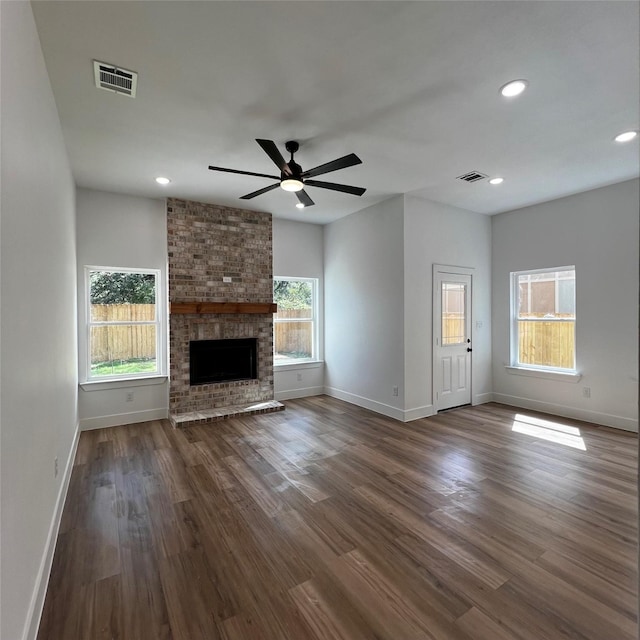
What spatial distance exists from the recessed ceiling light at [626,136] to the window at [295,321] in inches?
170

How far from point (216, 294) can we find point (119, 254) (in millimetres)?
1350

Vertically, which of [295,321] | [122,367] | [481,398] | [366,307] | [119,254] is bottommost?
[481,398]

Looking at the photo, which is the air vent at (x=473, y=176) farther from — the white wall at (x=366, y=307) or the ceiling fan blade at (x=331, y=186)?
the ceiling fan blade at (x=331, y=186)

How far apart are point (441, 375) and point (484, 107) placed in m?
3.49

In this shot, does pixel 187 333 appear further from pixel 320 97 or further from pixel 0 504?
pixel 0 504

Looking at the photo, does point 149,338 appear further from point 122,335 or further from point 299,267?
point 299,267

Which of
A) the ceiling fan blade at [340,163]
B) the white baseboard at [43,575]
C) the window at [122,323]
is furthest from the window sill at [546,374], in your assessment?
the white baseboard at [43,575]

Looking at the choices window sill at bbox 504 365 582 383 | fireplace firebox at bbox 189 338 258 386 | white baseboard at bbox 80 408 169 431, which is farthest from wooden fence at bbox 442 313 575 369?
white baseboard at bbox 80 408 169 431

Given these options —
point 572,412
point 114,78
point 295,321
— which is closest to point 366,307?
point 295,321

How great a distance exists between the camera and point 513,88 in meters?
2.44

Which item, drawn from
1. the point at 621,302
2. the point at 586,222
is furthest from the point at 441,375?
the point at 586,222

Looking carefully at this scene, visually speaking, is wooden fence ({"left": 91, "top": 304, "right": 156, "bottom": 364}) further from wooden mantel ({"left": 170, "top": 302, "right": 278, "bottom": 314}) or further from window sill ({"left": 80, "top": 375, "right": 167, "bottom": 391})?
wooden mantel ({"left": 170, "top": 302, "right": 278, "bottom": 314})

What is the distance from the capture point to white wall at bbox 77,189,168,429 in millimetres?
4477

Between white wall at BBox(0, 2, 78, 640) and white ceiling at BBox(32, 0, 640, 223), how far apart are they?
508mm
